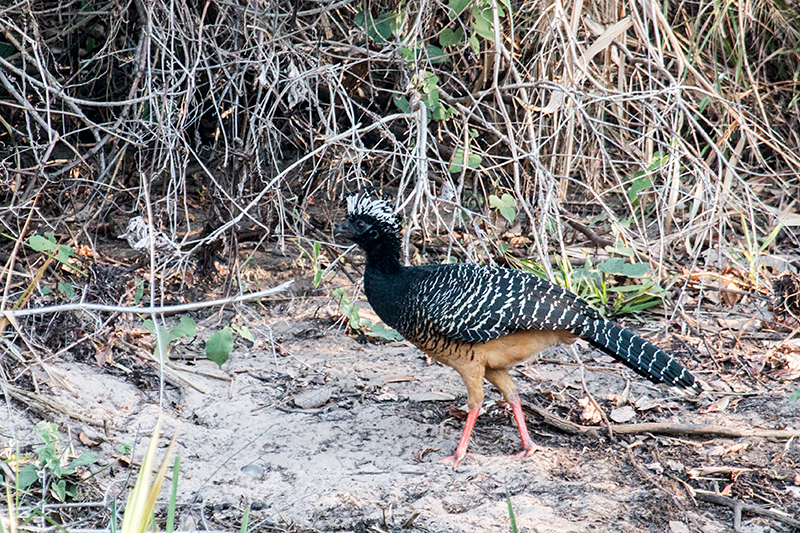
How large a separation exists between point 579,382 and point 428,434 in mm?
1157

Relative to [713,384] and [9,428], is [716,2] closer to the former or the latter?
[713,384]

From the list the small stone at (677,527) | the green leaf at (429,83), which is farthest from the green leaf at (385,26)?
the small stone at (677,527)

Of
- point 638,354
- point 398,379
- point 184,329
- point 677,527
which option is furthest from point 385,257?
point 677,527

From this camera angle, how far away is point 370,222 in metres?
4.59

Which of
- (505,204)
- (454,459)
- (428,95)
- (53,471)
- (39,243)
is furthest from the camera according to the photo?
(505,204)

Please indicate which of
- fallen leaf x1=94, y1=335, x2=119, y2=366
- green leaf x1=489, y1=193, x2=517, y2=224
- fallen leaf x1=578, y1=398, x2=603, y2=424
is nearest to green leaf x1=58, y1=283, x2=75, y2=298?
fallen leaf x1=94, y1=335, x2=119, y2=366

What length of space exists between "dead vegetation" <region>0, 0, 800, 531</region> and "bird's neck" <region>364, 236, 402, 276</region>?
49 centimetres

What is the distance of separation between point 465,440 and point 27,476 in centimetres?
218

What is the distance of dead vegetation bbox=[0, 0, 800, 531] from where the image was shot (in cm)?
481

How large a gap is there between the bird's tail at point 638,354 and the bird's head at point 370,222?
122 cm

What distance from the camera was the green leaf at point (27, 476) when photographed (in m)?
3.51

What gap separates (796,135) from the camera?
7219mm

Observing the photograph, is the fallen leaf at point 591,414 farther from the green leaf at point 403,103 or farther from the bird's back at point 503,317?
the green leaf at point 403,103

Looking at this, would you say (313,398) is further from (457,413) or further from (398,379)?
(457,413)
